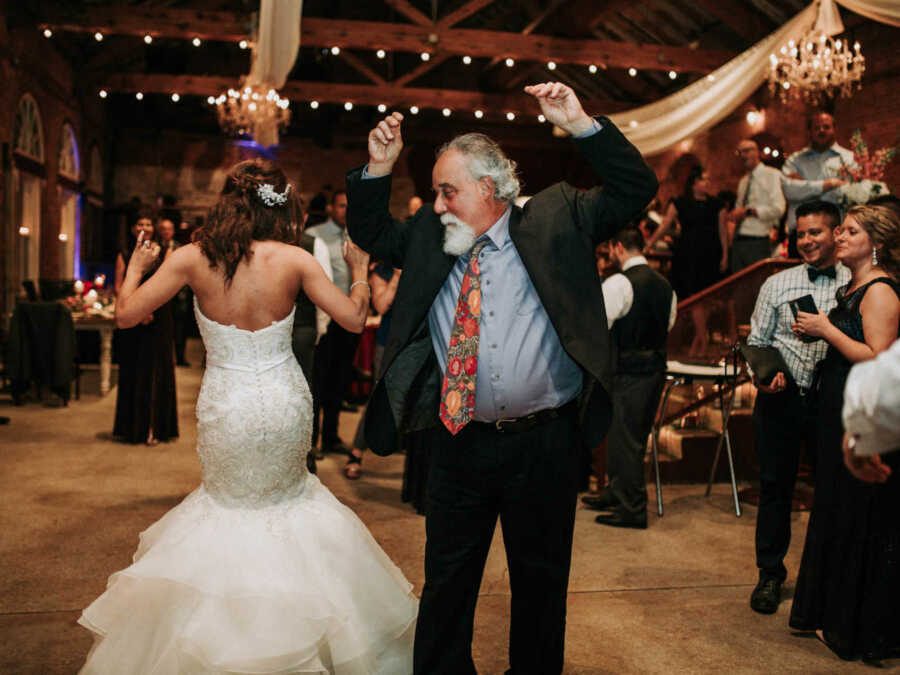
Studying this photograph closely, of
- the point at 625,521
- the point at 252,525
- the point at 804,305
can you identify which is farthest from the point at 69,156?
the point at 804,305

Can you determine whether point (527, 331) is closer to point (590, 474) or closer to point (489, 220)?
point (489, 220)

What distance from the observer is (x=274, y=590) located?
8.34 ft

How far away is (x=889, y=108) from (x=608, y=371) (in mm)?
9044

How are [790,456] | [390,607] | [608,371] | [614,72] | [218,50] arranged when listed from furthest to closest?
[218,50], [614,72], [790,456], [390,607], [608,371]

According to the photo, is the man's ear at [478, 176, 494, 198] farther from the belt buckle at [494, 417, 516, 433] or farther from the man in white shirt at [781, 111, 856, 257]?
the man in white shirt at [781, 111, 856, 257]

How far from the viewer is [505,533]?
2537mm

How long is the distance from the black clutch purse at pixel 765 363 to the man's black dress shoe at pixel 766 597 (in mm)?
819

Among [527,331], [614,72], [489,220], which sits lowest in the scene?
[527,331]

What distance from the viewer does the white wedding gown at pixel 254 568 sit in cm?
247

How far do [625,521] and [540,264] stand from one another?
2828mm

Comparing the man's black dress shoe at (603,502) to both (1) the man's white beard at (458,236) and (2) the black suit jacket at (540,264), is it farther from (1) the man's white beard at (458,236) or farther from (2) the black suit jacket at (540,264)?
(1) the man's white beard at (458,236)

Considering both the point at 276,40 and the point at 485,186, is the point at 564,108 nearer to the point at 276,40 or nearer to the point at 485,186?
the point at 485,186

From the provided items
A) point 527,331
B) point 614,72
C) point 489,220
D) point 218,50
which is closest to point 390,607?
Result: point 527,331

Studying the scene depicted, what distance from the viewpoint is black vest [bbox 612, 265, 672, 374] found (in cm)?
469
